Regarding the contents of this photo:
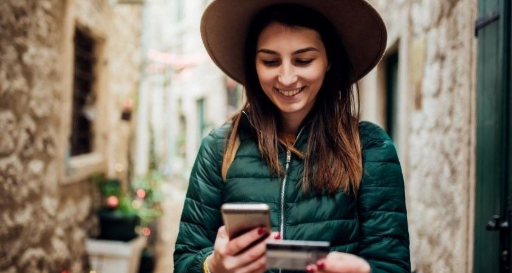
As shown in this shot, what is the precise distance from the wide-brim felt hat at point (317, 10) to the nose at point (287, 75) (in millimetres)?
216

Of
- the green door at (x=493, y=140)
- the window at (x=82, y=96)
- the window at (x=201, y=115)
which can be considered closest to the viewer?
the green door at (x=493, y=140)

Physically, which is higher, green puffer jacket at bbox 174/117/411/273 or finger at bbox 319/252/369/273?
green puffer jacket at bbox 174/117/411/273

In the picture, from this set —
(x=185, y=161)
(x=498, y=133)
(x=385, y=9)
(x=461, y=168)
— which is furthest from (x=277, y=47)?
(x=185, y=161)

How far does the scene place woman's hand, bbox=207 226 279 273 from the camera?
1080 millimetres

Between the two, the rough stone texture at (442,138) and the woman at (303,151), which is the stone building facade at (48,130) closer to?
the woman at (303,151)

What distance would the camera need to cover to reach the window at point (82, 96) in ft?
16.3

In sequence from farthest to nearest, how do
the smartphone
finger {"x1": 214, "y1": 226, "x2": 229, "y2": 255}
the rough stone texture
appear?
the rough stone texture → finger {"x1": 214, "y1": 226, "x2": 229, "y2": 255} → the smartphone

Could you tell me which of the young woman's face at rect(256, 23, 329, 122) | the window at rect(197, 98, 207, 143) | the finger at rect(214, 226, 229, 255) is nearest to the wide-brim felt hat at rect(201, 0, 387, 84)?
the young woman's face at rect(256, 23, 329, 122)

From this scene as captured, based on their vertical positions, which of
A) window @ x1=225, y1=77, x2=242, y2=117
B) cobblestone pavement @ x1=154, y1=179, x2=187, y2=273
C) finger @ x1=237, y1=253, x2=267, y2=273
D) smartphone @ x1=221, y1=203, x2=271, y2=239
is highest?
window @ x1=225, y1=77, x2=242, y2=117

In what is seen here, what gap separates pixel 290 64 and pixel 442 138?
2.00m

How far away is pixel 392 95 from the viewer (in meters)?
4.87

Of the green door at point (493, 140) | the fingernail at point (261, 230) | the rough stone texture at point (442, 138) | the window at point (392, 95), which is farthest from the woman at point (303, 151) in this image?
the window at point (392, 95)

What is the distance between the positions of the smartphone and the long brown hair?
0.95ft

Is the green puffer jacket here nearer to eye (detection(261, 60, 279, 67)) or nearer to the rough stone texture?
eye (detection(261, 60, 279, 67))
